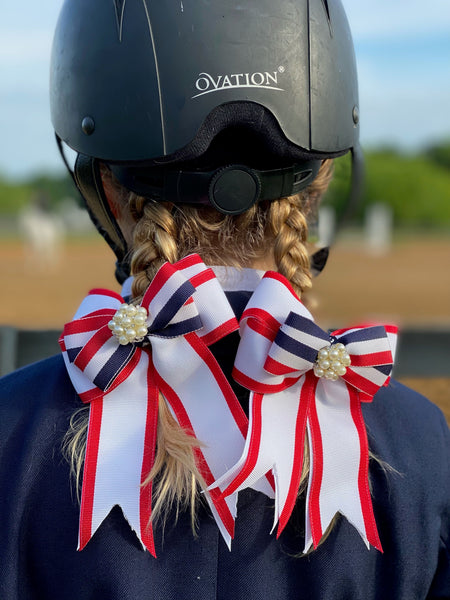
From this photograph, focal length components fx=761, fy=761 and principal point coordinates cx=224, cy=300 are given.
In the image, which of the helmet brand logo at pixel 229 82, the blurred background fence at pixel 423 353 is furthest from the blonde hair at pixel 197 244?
the blurred background fence at pixel 423 353

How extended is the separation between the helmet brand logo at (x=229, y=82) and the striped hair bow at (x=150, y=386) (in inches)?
15.4

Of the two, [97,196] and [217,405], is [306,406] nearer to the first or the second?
[217,405]

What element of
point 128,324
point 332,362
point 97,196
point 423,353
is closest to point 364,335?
point 332,362

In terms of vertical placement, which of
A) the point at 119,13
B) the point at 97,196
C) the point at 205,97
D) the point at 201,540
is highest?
the point at 119,13

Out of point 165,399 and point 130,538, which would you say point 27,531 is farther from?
point 165,399

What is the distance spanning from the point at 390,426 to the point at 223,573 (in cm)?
45

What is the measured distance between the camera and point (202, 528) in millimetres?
1455

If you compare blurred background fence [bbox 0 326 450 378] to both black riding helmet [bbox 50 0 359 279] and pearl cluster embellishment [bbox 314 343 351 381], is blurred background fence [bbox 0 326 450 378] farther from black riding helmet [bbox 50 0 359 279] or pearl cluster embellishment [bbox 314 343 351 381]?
pearl cluster embellishment [bbox 314 343 351 381]

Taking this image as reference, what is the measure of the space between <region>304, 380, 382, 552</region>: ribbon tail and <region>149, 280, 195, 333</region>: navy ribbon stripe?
1.11ft

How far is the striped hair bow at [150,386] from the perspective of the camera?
141cm

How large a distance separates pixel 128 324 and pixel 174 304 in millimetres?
94

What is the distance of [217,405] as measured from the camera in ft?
4.77

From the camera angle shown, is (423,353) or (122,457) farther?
(423,353)

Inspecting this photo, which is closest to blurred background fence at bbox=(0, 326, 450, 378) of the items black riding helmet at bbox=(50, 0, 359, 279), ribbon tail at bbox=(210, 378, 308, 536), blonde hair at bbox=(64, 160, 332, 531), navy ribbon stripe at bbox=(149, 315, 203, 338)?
black riding helmet at bbox=(50, 0, 359, 279)
